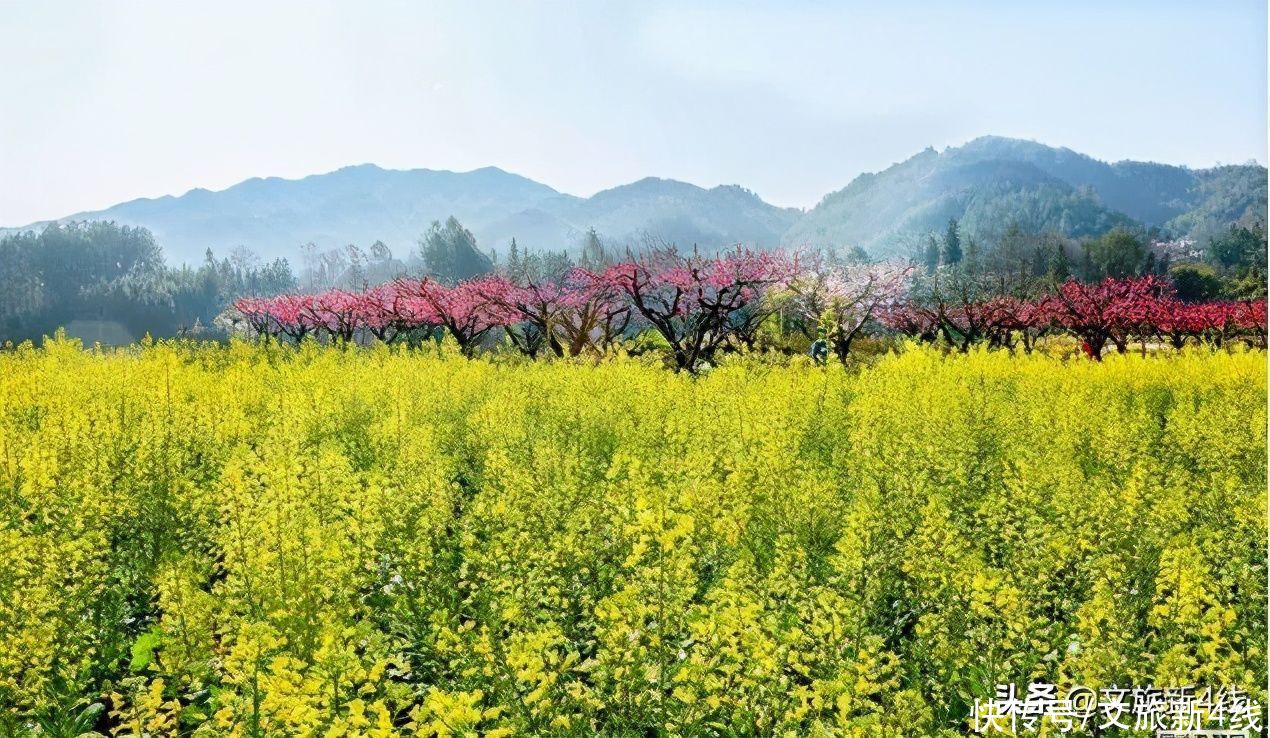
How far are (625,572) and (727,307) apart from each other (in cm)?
1627

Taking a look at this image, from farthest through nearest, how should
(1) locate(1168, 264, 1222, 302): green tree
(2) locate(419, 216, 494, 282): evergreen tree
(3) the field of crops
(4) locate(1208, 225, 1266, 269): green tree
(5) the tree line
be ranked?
(2) locate(419, 216, 494, 282): evergreen tree < (4) locate(1208, 225, 1266, 269): green tree < (5) the tree line < (1) locate(1168, 264, 1222, 302): green tree < (3) the field of crops

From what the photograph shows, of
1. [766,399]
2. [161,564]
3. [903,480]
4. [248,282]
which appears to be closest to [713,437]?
[766,399]

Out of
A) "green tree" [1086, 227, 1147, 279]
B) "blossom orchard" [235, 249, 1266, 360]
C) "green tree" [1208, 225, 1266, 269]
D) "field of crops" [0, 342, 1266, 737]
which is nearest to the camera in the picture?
"field of crops" [0, 342, 1266, 737]

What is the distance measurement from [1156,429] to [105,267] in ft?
500

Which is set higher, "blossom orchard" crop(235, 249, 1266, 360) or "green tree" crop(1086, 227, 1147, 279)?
"green tree" crop(1086, 227, 1147, 279)

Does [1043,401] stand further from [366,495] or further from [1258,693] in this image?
[366,495]

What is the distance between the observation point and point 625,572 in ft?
16.2

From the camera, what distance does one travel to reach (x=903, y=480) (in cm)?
576

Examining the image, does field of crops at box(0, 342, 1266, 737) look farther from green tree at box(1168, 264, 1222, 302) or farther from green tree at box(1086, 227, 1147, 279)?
green tree at box(1086, 227, 1147, 279)

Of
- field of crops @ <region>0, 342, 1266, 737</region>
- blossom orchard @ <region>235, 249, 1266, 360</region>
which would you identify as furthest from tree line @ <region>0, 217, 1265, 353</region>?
field of crops @ <region>0, 342, 1266, 737</region>

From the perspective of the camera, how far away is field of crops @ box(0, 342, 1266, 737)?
332 cm

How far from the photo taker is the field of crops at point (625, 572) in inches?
131

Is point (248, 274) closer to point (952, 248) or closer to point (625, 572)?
point (952, 248)

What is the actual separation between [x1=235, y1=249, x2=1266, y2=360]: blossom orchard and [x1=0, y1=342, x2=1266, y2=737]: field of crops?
12577mm
